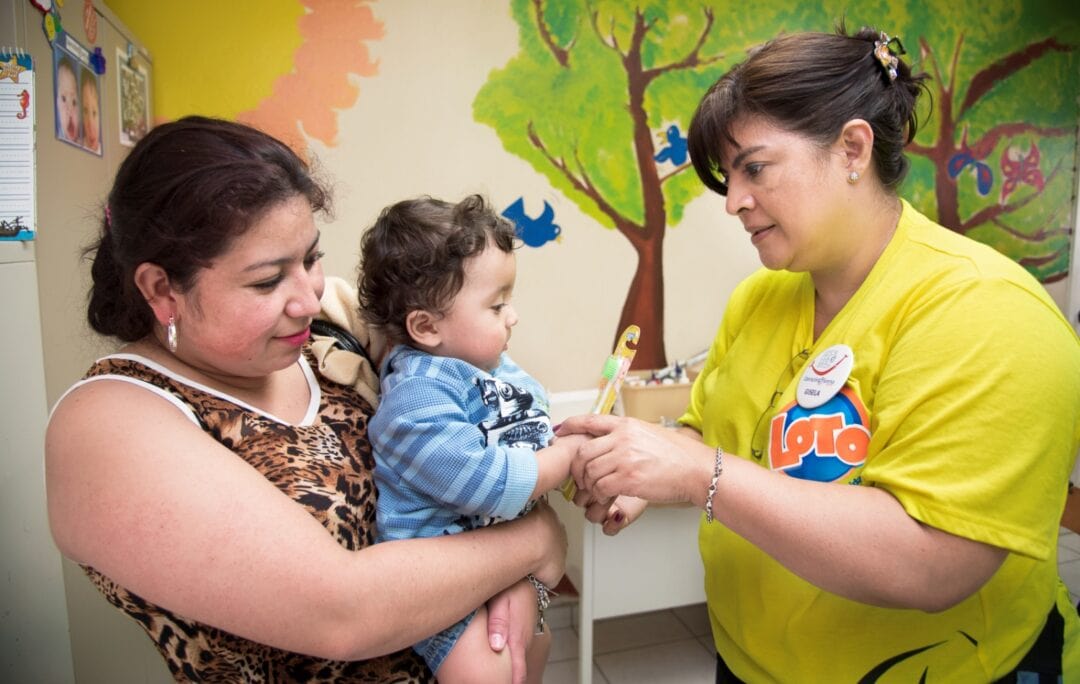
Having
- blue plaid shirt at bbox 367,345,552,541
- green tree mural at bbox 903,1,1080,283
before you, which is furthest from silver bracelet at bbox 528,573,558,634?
green tree mural at bbox 903,1,1080,283

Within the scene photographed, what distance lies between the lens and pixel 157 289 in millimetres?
1039

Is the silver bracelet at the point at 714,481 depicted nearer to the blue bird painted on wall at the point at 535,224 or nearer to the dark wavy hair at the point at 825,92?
the dark wavy hair at the point at 825,92

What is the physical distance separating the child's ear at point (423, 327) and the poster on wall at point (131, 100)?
1.39 metres

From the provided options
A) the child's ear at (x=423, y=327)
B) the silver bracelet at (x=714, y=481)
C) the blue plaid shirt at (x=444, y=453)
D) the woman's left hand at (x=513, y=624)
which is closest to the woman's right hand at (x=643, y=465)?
the silver bracelet at (x=714, y=481)

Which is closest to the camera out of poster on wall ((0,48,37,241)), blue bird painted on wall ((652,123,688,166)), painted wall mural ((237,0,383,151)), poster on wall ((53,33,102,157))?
poster on wall ((0,48,37,241))

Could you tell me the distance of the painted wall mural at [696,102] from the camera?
9.43 feet

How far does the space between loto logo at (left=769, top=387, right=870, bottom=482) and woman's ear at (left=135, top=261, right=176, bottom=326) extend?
1.03 metres

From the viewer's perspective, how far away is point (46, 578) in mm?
1461

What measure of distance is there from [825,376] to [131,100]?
222 centimetres

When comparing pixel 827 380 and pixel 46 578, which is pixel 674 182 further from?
pixel 46 578

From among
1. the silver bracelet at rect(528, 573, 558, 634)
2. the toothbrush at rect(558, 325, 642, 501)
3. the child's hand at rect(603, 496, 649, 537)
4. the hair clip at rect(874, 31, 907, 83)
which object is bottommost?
the silver bracelet at rect(528, 573, 558, 634)

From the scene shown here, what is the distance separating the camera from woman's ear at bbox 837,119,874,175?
3.88 feet

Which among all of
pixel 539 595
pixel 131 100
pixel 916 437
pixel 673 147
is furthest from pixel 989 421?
pixel 131 100

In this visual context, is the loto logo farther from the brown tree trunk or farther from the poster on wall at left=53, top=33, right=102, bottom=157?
the brown tree trunk
